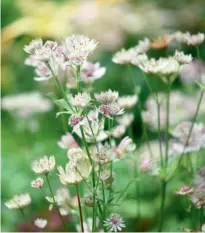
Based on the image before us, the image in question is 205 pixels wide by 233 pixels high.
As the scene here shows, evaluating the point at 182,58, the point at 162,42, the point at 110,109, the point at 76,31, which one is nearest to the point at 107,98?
the point at 110,109

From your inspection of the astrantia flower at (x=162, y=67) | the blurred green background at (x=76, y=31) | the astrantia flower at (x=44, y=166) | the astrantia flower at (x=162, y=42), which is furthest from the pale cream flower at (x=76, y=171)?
the blurred green background at (x=76, y=31)

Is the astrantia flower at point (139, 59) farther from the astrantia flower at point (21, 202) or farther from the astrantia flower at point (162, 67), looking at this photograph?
the astrantia flower at point (21, 202)

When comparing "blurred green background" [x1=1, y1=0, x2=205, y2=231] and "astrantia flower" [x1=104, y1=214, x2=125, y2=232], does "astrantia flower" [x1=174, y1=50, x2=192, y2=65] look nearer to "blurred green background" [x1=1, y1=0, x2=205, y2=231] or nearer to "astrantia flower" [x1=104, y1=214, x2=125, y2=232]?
"astrantia flower" [x1=104, y1=214, x2=125, y2=232]

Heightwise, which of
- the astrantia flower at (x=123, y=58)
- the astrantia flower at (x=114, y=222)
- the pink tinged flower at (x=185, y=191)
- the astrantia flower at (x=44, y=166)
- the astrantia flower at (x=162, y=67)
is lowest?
the astrantia flower at (x=114, y=222)

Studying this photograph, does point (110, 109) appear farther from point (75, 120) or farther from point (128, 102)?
point (128, 102)

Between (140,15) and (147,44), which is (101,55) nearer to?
(140,15)
